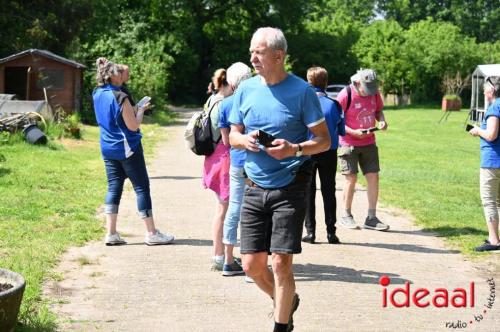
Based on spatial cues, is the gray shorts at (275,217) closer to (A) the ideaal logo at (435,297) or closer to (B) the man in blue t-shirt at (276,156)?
(B) the man in blue t-shirt at (276,156)

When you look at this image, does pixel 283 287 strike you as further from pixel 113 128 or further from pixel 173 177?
pixel 173 177

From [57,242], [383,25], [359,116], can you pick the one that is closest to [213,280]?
[57,242]

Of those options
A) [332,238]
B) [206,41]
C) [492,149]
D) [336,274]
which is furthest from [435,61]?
[336,274]

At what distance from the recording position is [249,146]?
5082 millimetres

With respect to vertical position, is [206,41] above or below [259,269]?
above

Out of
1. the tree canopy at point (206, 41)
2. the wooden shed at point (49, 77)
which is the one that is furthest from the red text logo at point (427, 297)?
the tree canopy at point (206, 41)

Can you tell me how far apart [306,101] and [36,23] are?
87.4 feet

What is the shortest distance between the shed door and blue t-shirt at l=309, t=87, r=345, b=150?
2213 cm

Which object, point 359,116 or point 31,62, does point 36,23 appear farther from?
point 359,116

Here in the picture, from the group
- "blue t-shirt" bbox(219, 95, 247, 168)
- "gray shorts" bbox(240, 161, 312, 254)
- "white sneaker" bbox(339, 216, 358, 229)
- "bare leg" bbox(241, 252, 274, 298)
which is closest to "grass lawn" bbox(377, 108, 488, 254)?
"white sneaker" bbox(339, 216, 358, 229)

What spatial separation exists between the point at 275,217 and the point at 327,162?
3673 millimetres

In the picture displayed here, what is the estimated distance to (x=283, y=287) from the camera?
520 cm

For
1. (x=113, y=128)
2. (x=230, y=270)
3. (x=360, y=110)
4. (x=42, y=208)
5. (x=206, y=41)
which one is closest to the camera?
(x=230, y=270)

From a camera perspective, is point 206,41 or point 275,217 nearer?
point 275,217
